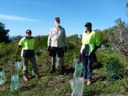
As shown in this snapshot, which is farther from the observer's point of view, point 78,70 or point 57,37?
point 57,37

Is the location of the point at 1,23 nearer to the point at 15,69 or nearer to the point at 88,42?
the point at 15,69

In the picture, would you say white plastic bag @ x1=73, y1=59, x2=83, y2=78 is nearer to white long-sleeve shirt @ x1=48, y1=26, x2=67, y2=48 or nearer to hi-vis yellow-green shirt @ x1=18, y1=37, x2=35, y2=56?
A: white long-sleeve shirt @ x1=48, y1=26, x2=67, y2=48

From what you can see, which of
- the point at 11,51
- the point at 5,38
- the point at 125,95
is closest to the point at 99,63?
the point at 125,95

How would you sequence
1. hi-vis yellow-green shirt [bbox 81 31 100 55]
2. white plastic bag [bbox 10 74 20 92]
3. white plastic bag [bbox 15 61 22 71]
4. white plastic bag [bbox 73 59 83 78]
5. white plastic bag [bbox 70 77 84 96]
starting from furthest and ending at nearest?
white plastic bag [bbox 15 61 22 71], white plastic bag [bbox 73 59 83 78], hi-vis yellow-green shirt [bbox 81 31 100 55], white plastic bag [bbox 10 74 20 92], white plastic bag [bbox 70 77 84 96]

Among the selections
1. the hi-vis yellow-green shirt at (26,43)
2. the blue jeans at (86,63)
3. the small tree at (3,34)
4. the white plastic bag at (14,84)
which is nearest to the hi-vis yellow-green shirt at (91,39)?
the blue jeans at (86,63)

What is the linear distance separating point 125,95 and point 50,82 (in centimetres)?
275

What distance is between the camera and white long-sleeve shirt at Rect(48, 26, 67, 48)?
39.0 feet

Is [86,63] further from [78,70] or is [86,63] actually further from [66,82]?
[66,82]

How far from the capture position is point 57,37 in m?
11.9

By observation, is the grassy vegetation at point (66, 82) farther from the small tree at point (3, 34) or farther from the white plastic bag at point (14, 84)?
the small tree at point (3, 34)

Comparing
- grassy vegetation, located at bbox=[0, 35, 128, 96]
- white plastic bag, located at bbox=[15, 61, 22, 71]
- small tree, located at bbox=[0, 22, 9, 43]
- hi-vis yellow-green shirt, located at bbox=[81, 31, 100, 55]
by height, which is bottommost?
grassy vegetation, located at bbox=[0, 35, 128, 96]

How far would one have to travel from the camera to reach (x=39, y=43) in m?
18.2

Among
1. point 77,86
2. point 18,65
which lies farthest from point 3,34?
point 77,86

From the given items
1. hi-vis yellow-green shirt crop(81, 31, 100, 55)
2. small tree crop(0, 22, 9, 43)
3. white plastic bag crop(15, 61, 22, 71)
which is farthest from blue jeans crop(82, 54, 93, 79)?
small tree crop(0, 22, 9, 43)
